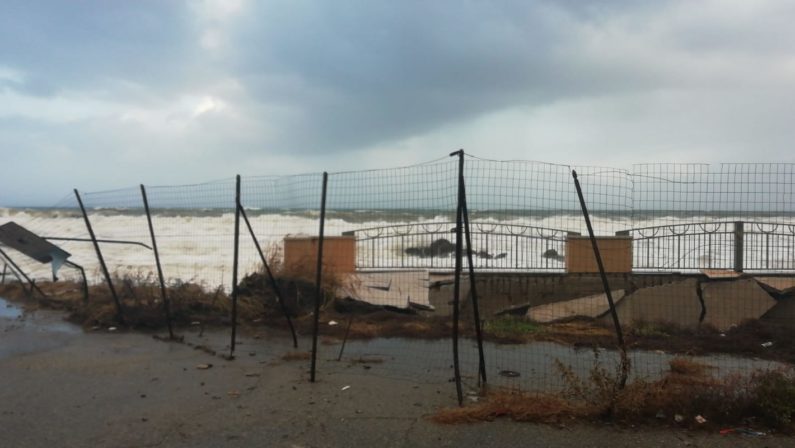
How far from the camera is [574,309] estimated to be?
32.9 feet

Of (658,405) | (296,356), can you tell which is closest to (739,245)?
(658,405)

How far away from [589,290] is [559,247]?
1.77 metres

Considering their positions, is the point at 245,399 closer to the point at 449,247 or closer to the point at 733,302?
the point at 733,302

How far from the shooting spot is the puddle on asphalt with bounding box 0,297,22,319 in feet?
34.2

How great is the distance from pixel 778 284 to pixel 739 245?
107 centimetres

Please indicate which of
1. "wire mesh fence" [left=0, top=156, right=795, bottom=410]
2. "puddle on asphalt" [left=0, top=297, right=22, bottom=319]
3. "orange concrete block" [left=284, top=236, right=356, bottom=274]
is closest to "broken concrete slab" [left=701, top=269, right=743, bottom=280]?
"wire mesh fence" [left=0, top=156, right=795, bottom=410]

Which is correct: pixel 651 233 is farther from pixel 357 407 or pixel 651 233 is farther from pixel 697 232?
pixel 357 407

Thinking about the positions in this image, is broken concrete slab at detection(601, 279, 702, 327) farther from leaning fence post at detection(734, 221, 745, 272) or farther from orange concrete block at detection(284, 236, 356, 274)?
orange concrete block at detection(284, 236, 356, 274)

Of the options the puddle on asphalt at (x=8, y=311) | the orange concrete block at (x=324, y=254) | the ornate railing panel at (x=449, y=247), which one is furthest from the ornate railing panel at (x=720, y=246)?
the puddle on asphalt at (x=8, y=311)

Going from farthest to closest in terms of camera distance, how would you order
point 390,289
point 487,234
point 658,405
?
point 487,234
point 390,289
point 658,405

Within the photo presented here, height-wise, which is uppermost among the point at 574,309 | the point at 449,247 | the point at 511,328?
the point at 449,247

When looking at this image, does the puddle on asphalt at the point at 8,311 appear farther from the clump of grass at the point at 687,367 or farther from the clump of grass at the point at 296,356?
the clump of grass at the point at 687,367

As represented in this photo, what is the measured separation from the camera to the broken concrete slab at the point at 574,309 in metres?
9.84

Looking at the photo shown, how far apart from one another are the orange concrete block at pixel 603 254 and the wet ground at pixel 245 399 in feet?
12.7
